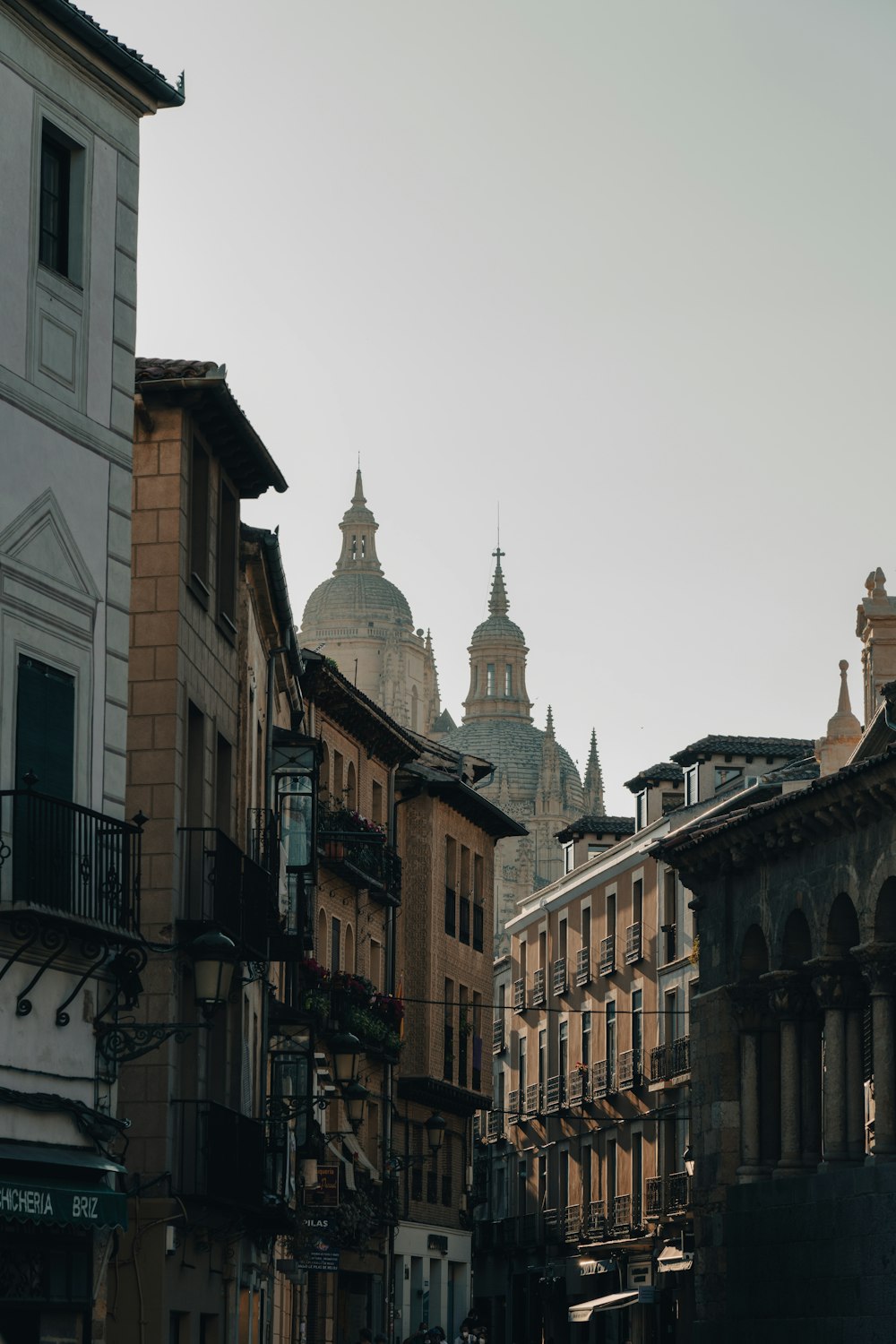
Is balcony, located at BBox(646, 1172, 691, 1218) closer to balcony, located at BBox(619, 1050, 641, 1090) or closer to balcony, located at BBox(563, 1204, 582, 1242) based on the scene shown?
balcony, located at BBox(619, 1050, 641, 1090)

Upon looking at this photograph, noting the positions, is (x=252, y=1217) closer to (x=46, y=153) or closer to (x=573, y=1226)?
(x=46, y=153)

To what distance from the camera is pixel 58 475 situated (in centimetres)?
2255

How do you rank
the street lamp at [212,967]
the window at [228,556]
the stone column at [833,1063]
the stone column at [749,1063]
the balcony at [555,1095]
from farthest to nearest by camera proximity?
the balcony at [555,1095]
the stone column at [749,1063]
the stone column at [833,1063]
the window at [228,556]
the street lamp at [212,967]

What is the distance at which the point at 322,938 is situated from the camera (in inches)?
2080

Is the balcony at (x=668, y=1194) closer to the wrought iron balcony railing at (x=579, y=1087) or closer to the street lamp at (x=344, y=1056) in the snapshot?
the wrought iron balcony railing at (x=579, y=1087)

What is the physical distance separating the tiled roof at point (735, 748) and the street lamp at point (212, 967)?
172 ft

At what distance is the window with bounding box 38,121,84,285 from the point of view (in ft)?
75.5

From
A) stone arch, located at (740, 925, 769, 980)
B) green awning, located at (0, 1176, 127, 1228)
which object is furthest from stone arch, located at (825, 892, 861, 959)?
green awning, located at (0, 1176, 127, 1228)

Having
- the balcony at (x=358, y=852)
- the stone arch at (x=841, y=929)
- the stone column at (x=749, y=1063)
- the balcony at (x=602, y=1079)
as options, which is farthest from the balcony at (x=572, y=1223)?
the stone arch at (x=841, y=929)

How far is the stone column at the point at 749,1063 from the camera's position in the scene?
148ft

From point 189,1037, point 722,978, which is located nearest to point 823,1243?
point 722,978

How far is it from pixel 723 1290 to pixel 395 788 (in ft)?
67.6

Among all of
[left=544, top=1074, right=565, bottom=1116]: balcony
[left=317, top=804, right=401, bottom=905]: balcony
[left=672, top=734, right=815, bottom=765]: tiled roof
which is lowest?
[left=544, top=1074, right=565, bottom=1116]: balcony

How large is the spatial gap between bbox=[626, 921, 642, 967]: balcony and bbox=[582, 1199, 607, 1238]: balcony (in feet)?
25.3
